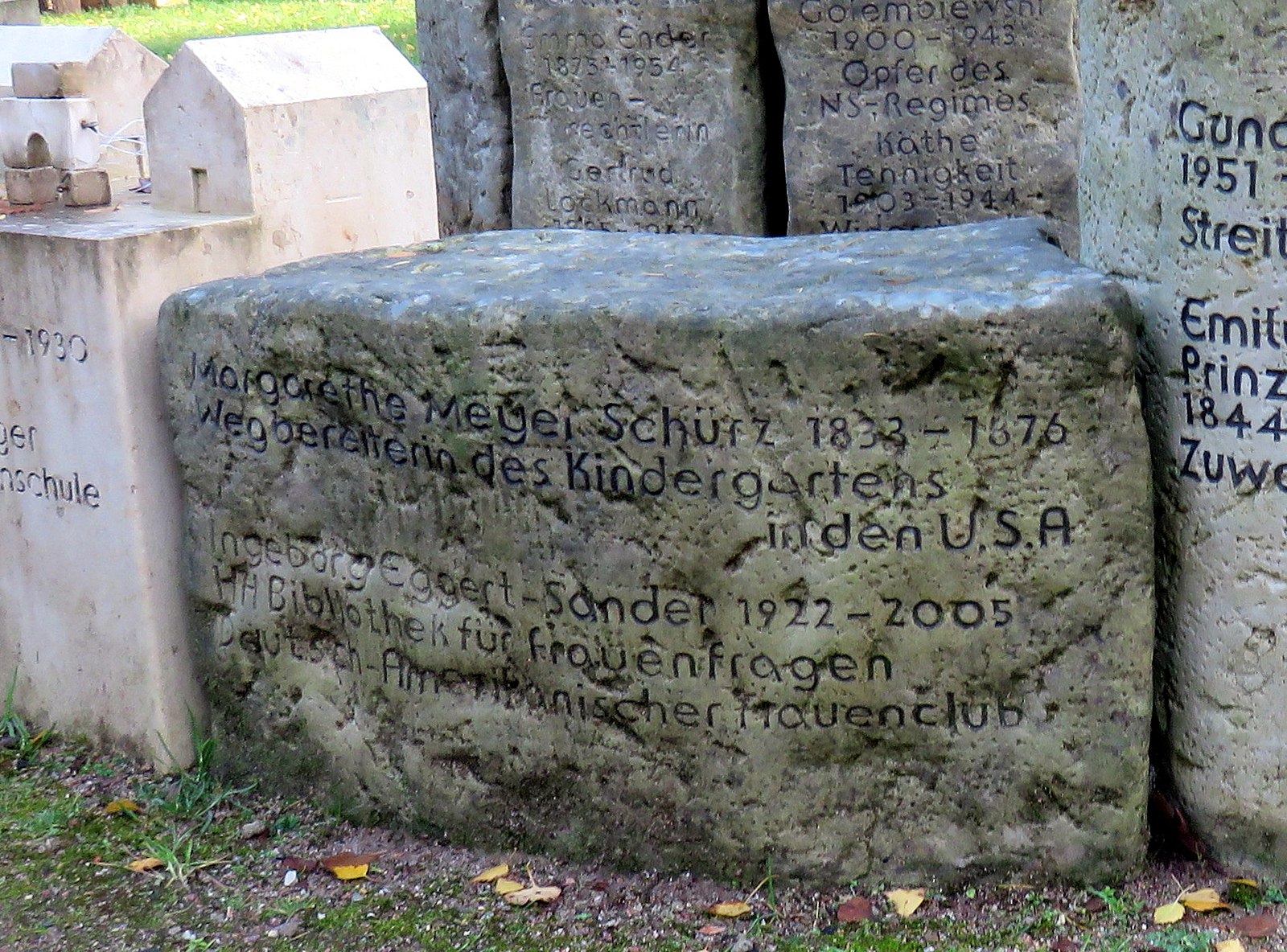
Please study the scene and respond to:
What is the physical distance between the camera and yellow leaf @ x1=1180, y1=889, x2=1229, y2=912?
285cm

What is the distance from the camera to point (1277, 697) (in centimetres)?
286

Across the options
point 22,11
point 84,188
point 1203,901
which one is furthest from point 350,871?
point 22,11

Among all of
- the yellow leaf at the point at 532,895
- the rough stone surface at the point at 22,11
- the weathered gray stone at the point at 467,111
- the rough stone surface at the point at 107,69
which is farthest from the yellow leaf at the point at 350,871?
the rough stone surface at the point at 22,11

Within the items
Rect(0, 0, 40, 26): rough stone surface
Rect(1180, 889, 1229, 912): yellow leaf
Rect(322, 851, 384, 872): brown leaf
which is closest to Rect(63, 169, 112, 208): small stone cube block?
Rect(322, 851, 384, 872): brown leaf

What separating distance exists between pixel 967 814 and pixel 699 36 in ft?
12.4

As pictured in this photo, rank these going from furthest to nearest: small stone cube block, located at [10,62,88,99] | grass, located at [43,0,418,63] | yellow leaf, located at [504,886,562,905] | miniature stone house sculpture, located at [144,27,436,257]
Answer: grass, located at [43,0,418,63]
small stone cube block, located at [10,62,88,99]
miniature stone house sculpture, located at [144,27,436,257]
yellow leaf, located at [504,886,562,905]

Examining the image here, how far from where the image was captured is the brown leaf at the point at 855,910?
2918 millimetres

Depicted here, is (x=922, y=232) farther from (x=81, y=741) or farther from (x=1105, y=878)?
(x=81, y=741)

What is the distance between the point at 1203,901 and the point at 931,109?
3.51 m

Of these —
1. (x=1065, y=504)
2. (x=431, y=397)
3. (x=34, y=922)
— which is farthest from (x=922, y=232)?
(x=34, y=922)

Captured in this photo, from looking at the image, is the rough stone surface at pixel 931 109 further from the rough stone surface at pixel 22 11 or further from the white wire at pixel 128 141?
the rough stone surface at pixel 22 11

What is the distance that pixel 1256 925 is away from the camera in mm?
2799

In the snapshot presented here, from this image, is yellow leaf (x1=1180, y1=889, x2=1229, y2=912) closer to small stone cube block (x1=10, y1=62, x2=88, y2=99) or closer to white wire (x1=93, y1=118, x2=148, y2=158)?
white wire (x1=93, y1=118, x2=148, y2=158)

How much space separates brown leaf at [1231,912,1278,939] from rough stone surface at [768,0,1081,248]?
3135mm
